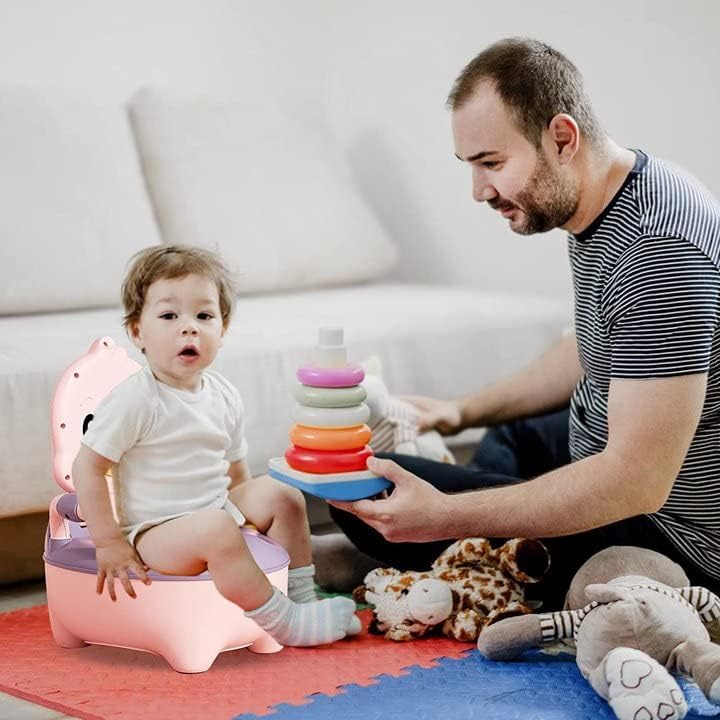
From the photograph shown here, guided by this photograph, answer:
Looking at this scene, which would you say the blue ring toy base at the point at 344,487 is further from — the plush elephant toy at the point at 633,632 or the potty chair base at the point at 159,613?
the plush elephant toy at the point at 633,632

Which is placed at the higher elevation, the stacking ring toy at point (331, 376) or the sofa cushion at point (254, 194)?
the sofa cushion at point (254, 194)

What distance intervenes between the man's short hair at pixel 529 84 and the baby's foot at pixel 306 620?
71 cm

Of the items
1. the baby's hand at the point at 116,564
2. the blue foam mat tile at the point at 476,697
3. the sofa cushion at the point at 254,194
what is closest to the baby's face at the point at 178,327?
the baby's hand at the point at 116,564

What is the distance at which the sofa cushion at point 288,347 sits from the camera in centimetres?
192

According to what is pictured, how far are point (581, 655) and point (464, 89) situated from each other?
2.60 ft

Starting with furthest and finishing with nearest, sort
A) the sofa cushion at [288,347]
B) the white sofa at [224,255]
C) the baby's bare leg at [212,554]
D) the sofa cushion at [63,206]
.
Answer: the sofa cushion at [63,206] < the white sofa at [224,255] < the sofa cushion at [288,347] < the baby's bare leg at [212,554]

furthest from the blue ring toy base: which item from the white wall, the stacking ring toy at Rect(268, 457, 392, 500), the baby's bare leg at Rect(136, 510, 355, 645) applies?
the white wall

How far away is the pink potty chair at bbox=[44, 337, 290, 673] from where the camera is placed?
1.59m

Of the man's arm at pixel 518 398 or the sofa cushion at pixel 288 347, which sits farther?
the man's arm at pixel 518 398

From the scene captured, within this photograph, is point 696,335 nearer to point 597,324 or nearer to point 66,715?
point 597,324

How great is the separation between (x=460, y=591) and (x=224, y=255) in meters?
1.21

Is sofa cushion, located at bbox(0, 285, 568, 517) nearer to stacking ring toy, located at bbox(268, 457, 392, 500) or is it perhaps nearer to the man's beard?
stacking ring toy, located at bbox(268, 457, 392, 500)

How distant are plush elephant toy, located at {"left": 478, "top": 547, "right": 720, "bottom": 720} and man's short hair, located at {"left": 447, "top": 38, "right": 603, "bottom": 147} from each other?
2.02 ft

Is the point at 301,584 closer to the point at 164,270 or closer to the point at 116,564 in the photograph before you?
the point at 116,564
